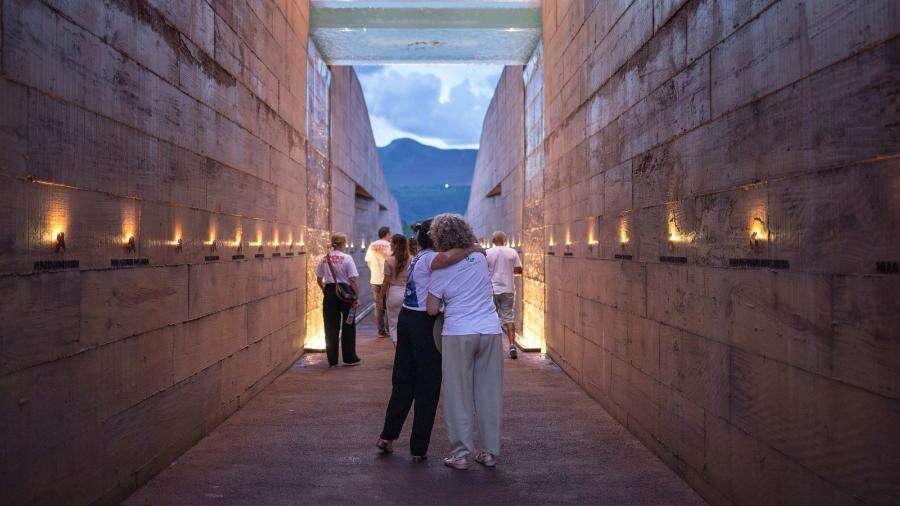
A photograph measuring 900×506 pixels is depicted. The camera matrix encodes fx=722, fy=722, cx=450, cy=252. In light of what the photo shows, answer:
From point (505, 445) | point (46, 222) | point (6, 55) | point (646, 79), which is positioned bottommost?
point (505, 445)

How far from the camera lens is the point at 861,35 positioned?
2.81 m

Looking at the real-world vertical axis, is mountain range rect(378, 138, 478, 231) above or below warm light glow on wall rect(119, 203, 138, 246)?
above

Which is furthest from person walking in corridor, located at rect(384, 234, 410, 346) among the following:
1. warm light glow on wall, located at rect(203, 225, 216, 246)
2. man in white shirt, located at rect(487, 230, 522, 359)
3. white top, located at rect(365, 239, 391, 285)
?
warm light glow on wall, located at rect(203, 225, 216, 246)

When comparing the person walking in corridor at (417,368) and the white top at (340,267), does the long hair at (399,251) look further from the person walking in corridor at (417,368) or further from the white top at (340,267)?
the person walking in corridor at (417,368)

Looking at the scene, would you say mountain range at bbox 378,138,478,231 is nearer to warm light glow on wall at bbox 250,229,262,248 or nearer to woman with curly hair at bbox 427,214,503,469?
warm light glow on wall at bbox 250,229,262,248

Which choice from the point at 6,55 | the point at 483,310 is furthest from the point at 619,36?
the point at 6,55

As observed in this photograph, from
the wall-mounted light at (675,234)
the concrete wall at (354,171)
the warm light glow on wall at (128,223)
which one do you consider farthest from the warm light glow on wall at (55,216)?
the concrete wall at (354,171)

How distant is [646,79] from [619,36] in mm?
907

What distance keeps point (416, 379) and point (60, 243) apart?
2403mm

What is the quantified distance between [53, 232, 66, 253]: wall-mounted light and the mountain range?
121 m

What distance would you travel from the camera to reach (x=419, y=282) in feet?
16.3

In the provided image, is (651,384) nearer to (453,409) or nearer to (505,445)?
(505,445)

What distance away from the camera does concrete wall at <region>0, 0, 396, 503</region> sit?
124 inches

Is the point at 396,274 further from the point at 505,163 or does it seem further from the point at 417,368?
the point at 505,163
